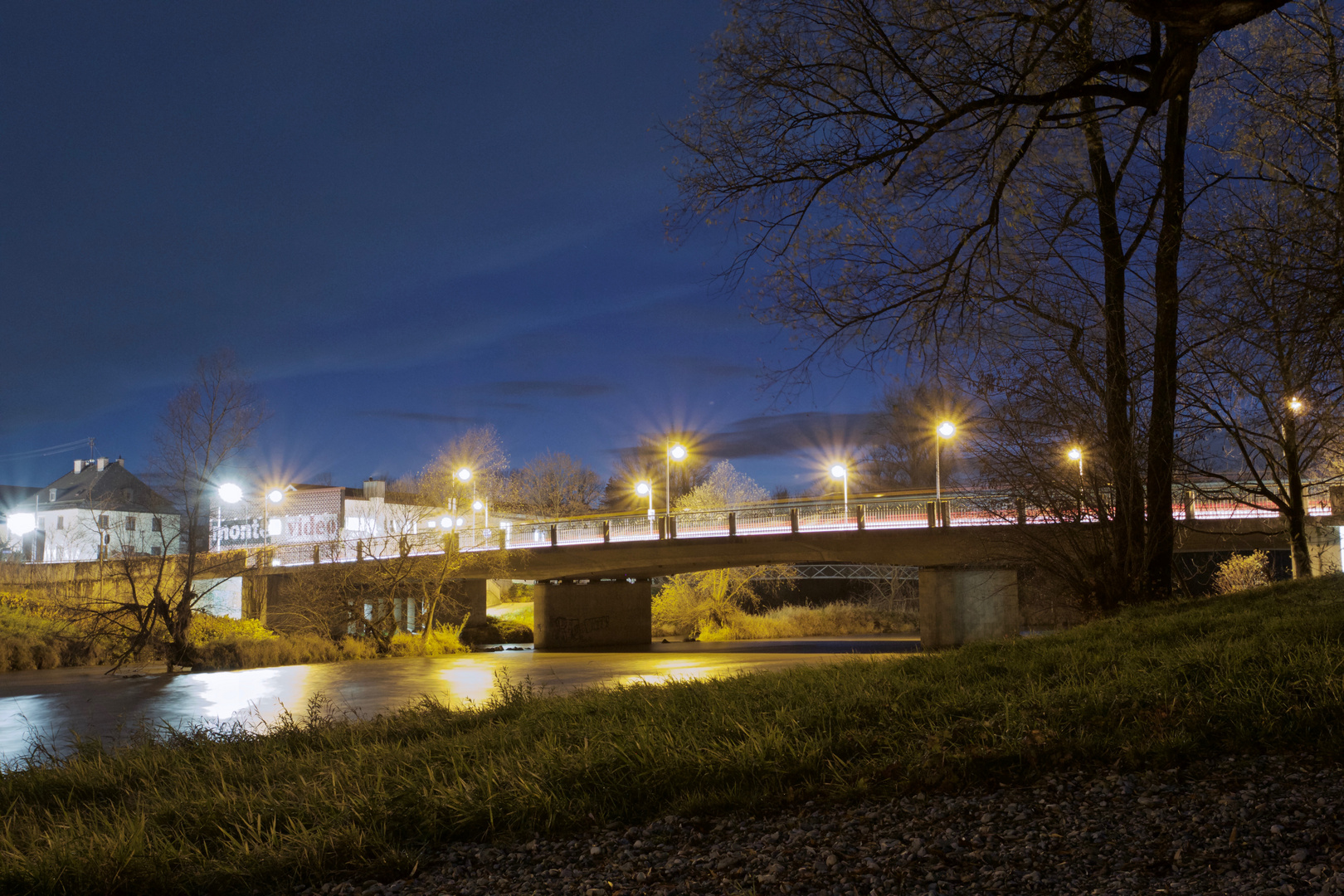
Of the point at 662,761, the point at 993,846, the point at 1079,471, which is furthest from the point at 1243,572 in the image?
the point at 993,846

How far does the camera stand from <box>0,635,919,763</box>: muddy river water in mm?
17031

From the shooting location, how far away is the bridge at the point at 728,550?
1023 inches

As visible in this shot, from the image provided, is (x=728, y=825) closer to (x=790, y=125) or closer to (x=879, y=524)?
(x=790, y=125)

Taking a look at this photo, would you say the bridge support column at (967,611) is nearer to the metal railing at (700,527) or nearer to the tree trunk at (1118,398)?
the metal railing at (700,527)

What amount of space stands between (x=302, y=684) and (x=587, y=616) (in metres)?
20.1

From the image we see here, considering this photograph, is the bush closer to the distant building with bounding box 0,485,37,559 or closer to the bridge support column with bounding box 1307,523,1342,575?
the bridge support column with bounding box 1307,523,1342,575

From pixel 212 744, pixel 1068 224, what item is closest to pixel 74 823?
pixel 212 744

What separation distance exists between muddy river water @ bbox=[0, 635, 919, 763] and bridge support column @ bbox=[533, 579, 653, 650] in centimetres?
708

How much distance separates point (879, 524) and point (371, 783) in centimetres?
2723

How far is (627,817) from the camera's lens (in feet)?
16.9

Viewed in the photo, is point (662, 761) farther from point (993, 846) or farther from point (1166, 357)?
point (1166, 357)

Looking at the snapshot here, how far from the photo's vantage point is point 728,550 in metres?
35.7

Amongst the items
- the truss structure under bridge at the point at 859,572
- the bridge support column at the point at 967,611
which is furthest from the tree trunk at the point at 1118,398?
the truss structure under bridge at the point at 859,572

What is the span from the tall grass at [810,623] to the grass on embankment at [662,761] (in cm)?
3817
